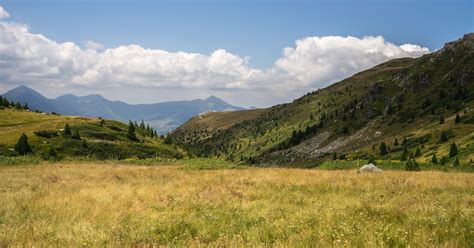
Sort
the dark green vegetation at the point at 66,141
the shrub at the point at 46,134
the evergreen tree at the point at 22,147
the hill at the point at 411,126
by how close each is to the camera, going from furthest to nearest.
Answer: the hill at the point at 411,126 → the shrub at the point at 46,134 → the dark green vegetation at the point at 66,141 → the evergreen tree at the point at 22,147

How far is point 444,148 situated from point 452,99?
2726 inches

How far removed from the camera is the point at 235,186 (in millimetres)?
18578

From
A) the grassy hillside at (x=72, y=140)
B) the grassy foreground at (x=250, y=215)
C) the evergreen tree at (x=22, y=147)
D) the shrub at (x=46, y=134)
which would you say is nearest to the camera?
the grassy foreground at (x=250, y=215)

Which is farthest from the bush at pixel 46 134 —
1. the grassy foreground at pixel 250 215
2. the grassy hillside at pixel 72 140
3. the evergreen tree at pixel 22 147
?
the grassy foreground at pixel 250 215

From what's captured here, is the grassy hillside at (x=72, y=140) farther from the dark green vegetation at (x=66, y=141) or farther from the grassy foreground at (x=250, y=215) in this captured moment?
the grassy foreground at (x=250, y=215)

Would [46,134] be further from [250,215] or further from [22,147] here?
[250,215]

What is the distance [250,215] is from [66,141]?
6620 centimetres

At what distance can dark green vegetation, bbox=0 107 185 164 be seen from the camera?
59659 mm

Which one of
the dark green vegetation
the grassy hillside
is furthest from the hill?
the dark green vegetation

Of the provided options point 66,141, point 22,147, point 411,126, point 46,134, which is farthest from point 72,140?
point 411,126

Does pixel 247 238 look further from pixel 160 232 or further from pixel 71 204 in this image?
pixel 71 204

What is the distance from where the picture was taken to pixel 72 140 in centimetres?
7075

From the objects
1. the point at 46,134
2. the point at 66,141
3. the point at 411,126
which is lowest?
the point at 411,126

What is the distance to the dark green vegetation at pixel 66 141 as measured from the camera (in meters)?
59.7
